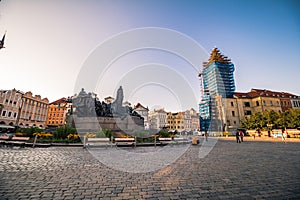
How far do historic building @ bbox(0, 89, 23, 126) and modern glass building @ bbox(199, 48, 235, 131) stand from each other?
2635 inches

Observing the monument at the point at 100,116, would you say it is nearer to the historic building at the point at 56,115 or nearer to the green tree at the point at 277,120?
the green tree at the point at 277,120

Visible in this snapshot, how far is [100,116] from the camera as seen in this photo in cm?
1798

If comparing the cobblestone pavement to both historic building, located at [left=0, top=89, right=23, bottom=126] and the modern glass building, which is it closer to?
historic building, located at [left=0, top=89, right=23, bottom=126]

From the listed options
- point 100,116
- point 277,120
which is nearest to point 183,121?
point 277,120

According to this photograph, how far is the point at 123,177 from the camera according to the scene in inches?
181

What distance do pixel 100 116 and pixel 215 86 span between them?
6439 cm

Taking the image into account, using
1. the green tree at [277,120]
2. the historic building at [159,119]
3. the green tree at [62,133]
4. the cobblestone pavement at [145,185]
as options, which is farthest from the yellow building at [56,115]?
the cobblestone pavement at [145,185]

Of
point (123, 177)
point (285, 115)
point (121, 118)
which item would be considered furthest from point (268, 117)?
point (123, 177)

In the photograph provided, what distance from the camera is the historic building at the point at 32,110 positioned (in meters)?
53.3

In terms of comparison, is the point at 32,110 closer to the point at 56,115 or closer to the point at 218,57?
the point at 56,115

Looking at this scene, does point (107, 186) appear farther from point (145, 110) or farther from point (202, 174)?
point (145, 110)

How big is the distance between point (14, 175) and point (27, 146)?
9.02 m

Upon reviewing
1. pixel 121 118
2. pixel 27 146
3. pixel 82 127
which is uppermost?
pixel 121 118

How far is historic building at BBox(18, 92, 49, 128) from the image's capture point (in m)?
53.3
